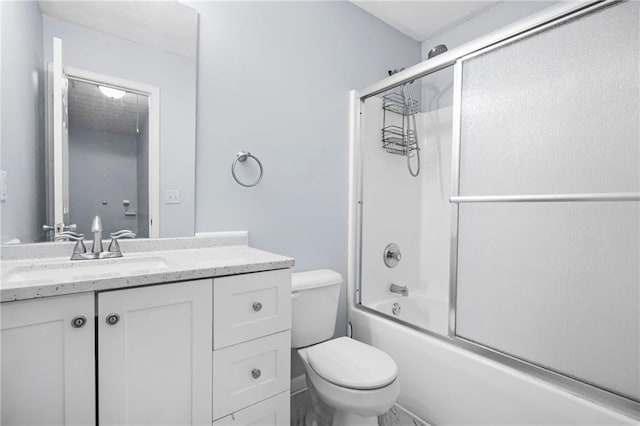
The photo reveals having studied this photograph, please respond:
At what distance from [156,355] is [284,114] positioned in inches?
52.8

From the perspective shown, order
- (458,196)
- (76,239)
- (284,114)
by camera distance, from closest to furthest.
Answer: (76,239) < (458,196) < (284,114)

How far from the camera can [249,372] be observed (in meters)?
1.08

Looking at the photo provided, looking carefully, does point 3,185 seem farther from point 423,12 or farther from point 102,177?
point 423,12

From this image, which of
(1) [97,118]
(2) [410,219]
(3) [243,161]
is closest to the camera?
(1) [97,118]

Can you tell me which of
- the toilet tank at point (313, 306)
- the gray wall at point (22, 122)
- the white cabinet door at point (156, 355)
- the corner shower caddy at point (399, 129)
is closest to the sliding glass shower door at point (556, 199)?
the toilet tank at point (313, 306)

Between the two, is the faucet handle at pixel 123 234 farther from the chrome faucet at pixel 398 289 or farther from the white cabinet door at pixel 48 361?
the chrome faucet at pixel 398 289

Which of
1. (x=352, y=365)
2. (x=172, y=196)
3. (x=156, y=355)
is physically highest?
(x=172, y=196)

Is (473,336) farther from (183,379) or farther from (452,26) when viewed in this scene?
(452,26)

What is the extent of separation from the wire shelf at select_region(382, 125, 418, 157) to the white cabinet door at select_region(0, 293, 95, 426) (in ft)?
6.38

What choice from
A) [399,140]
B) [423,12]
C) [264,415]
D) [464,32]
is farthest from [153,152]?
[464,32]

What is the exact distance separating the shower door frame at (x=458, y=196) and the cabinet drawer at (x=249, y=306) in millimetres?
856

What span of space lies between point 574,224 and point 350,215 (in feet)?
3.83

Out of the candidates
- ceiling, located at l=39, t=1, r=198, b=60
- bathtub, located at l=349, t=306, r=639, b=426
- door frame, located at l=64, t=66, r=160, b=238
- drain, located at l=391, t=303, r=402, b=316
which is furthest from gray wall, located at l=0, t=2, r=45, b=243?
drain, located at l=391, t=303, r=402, b=316

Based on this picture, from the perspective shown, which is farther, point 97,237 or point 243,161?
point 243,161
